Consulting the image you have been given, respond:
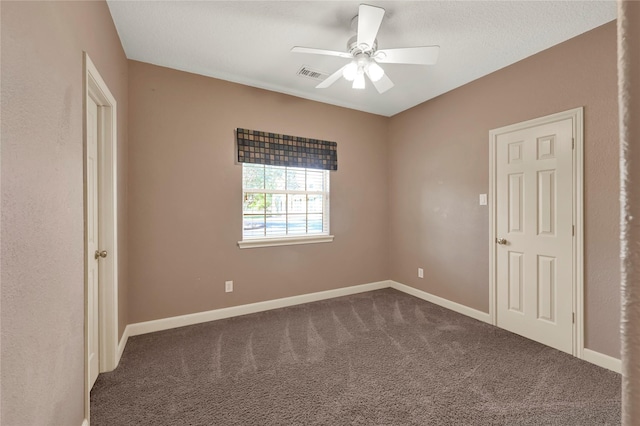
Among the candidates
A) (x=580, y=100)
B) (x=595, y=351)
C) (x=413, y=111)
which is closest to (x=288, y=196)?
(x=413, y=111)

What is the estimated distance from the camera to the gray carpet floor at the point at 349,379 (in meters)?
1.84

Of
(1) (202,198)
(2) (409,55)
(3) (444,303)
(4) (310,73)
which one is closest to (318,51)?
(2) (409,55)

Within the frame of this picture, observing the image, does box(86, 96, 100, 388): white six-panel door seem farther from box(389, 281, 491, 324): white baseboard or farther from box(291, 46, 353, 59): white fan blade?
box(389, 281, 491, 324): white baseboard

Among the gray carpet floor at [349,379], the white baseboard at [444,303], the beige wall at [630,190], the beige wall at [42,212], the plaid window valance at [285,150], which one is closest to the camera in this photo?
the beige wall at [630,190]

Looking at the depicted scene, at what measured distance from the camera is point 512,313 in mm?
2975

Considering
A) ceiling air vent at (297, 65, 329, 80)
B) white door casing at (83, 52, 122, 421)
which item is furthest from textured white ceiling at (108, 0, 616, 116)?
white door casing at (83, 52, 122, 421)

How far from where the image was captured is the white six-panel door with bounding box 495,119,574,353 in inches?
101

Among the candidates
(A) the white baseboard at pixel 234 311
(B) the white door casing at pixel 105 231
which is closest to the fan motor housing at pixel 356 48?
(B) the white door casing at pixel 105 231

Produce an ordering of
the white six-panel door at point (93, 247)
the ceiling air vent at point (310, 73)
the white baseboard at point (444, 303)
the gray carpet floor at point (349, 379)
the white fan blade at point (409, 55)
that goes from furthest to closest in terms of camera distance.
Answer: the white baseboard at point (444, 303) → the ceiling air vent at point (310, 73) → the white fan blade at point (409, 55) → the white six-panel door at point (93, 247) → the gray carpet floor at point (349, 379)

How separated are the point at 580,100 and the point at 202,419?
358cm

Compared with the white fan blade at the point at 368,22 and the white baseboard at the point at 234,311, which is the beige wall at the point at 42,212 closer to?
the white baseboard at the point at 234,311

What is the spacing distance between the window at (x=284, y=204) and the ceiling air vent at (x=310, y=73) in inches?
41.9

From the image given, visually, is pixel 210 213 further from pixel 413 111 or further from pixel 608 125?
pixel 608 125

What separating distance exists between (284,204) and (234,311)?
4.40 feet
